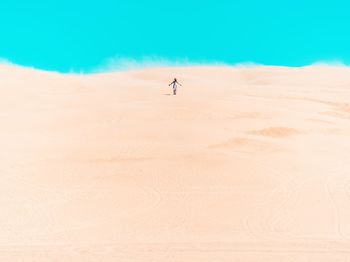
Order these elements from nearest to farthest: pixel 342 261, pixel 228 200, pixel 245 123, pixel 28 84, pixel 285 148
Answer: pixel 342 261
pixel 228 200
pixel 285 148
pixel 245 123
pixel 28 84

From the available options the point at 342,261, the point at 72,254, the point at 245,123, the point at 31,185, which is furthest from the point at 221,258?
the point at 245,123

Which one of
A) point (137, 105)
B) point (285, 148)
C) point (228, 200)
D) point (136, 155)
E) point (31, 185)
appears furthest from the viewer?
point (137, 105)

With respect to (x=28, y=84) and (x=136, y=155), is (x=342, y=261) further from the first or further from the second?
(x=28, y=84)

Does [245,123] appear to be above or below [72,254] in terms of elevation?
above

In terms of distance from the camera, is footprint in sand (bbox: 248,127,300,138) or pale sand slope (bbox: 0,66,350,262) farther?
footprint in sand (bbox: 248,127,300,138)

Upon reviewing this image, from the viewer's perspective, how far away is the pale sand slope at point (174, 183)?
7715mm

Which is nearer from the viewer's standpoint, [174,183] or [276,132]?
[174,183]

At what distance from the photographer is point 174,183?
1155 cm

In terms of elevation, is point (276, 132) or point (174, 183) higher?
point (276, 132)

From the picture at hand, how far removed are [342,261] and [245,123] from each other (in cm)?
1182

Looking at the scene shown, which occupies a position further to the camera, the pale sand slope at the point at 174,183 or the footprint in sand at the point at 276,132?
the footprint in sand at the point at 276,132

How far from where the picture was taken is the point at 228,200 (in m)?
10.2

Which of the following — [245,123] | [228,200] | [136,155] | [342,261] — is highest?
[245,123]

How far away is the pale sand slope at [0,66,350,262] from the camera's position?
7.71 metres
